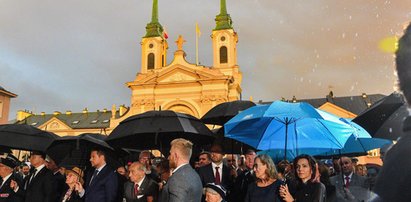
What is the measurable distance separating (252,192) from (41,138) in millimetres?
5001

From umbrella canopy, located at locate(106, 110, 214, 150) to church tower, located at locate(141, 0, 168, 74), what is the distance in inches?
1983

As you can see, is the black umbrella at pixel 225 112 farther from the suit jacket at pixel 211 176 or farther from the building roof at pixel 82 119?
the building roof at pixel 82 119

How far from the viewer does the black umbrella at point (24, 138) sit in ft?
24.0

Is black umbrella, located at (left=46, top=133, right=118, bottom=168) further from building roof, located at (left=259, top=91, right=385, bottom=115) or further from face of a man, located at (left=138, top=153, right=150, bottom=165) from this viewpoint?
building roof, located at (left=259, top=91, right=385, bottom=115)

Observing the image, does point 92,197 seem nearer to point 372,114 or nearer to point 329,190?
point 329,190

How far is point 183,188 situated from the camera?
412 centimetres

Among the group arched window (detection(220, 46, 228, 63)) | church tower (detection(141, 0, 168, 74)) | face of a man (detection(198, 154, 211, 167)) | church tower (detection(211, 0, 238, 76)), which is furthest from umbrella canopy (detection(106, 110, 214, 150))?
church tower (detection(141, 0, 168, 74))

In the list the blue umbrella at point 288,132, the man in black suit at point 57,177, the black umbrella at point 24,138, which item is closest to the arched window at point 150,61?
the black umbrella at point 24,138

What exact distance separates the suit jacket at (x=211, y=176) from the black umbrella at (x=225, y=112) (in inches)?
72.5

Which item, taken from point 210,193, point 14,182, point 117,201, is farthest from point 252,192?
point 14,182

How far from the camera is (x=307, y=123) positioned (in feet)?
22.5

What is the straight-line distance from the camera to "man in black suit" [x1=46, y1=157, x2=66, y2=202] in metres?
6.45

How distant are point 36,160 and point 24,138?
98 cm

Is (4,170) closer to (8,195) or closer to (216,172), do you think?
(8,195)
